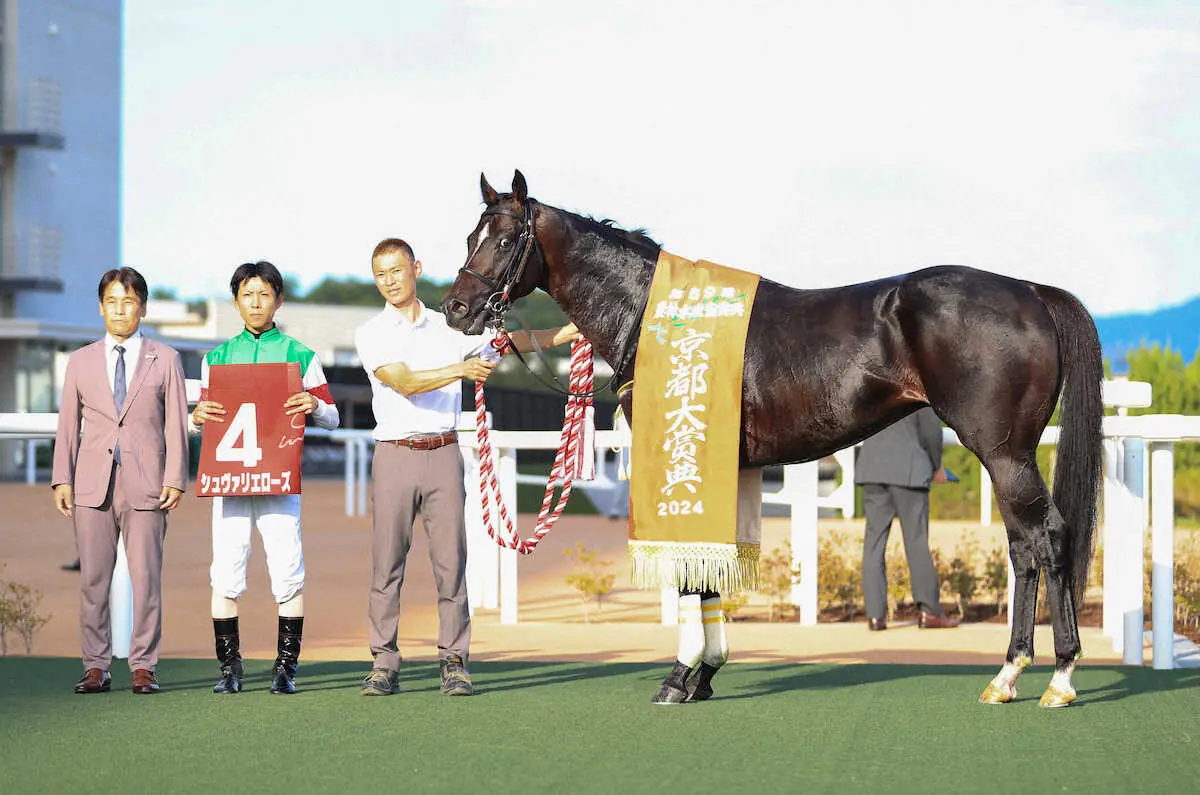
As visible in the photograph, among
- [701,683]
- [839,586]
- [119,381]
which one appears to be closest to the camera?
[701,683]

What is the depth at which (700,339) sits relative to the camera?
16.9 ft

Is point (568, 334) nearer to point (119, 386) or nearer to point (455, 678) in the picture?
point (455, 678)

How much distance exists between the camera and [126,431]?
18.2 ft

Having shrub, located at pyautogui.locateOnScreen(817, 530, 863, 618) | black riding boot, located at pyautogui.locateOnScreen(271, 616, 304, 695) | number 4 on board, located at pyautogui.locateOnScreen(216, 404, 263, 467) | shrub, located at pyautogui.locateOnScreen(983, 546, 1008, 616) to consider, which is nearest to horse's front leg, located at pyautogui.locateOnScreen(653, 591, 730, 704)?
black riding boot, located at pyautogui.locateOnScreen(271, 616, 304, 695)

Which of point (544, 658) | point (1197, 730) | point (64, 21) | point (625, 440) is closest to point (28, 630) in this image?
point (544, 658)

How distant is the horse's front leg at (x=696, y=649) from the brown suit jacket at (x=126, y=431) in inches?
77.0

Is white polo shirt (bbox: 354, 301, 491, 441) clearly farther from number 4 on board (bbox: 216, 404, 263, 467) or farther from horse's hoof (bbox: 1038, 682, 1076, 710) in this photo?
horse's hoof (bbox: 1038, 682, 1076, 710)

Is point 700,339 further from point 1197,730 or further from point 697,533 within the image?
point 1197,730

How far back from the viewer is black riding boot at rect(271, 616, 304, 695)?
550 centimetres

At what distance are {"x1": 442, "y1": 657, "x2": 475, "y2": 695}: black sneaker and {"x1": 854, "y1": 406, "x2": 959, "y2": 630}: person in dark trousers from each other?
3.17 meters

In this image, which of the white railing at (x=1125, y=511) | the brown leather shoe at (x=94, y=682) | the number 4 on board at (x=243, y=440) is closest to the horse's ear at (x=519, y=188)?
the number 4 on board at (x=243, y=440)

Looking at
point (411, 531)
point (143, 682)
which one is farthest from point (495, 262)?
point (143, 682)

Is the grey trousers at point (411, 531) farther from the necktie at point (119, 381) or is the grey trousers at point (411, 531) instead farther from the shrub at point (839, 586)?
the shrub at point (839, 586)

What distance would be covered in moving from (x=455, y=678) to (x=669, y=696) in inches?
32.7
